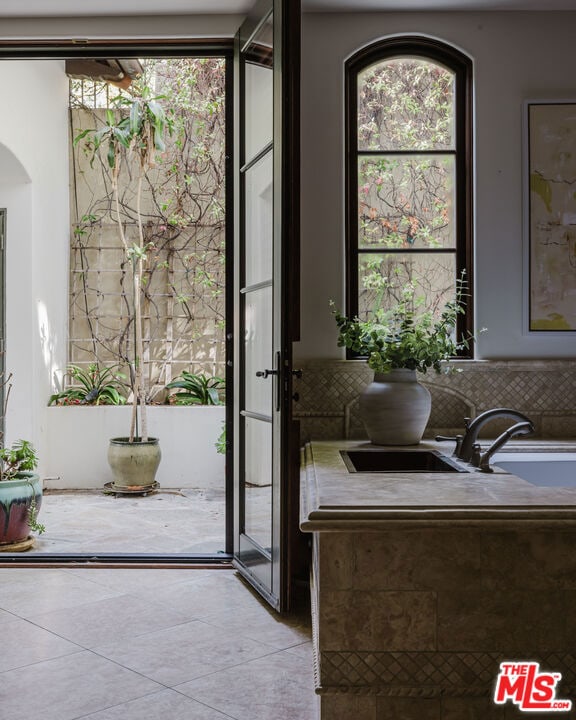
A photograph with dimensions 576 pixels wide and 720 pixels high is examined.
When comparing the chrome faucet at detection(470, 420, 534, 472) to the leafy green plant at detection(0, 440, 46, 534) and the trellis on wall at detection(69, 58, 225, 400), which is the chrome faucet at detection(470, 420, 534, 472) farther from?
the trellis on wall at detection(69, 58, 225, 400)

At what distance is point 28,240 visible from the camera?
6.02m

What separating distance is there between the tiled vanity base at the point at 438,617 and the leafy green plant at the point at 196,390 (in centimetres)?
462

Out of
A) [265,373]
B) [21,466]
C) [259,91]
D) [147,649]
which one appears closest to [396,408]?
[265,373]

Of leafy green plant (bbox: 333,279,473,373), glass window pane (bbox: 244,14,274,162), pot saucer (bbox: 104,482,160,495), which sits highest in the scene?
glass window pane (bbox: 244,14,274,162)

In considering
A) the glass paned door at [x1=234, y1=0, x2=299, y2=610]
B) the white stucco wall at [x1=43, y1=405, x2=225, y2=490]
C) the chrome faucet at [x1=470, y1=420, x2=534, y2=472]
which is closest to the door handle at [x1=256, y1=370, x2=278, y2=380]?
the glass paned door at [x1=234, y1=0, x2=299, y2=610]

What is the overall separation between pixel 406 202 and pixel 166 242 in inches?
151

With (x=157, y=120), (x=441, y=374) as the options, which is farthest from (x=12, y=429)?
(x=441, y=374)

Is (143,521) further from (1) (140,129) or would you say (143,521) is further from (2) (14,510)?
(1) (140,129)

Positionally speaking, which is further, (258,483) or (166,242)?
(166,242)

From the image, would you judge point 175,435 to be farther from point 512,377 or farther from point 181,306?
point 512,377

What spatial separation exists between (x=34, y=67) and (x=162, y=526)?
391 centimetres

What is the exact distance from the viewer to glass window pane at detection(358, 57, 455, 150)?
392 centimetres

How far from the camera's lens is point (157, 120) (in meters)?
6.18

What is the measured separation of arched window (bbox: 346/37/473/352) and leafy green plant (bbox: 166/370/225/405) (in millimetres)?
2977
